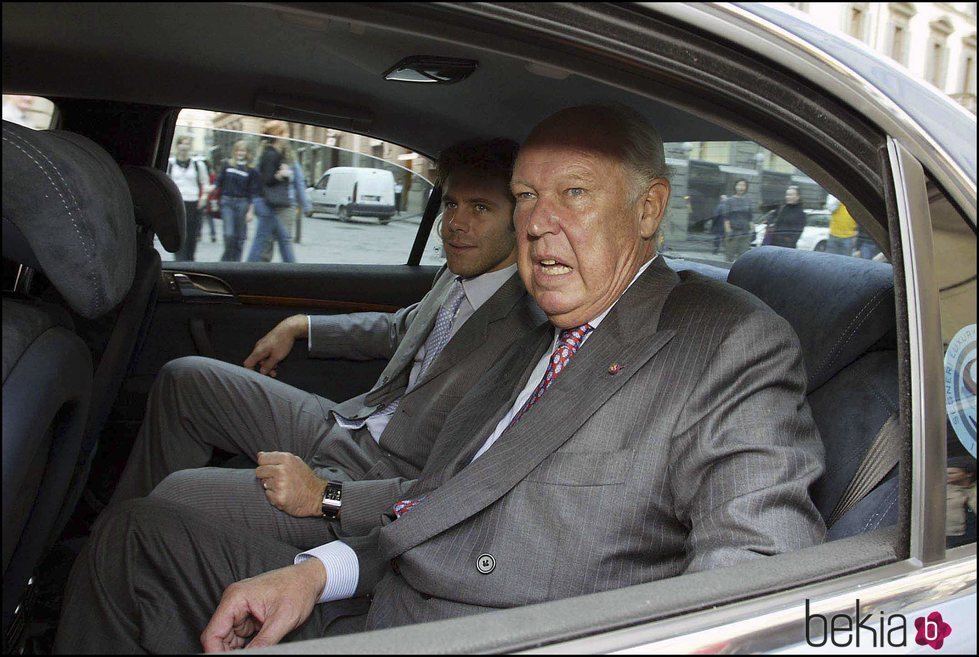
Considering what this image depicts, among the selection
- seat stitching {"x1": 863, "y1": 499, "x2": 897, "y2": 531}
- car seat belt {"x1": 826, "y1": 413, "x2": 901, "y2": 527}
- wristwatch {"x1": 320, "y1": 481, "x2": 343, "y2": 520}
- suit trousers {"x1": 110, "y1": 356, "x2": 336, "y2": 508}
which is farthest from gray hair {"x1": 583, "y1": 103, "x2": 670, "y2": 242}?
suit trousers {"x1": 110, "y1": 356, "x2": 336, "y2": 508}

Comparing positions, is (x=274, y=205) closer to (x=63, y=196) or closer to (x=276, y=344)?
(x=276, y=344)

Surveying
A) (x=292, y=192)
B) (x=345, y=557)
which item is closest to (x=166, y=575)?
(x=345, y=557)

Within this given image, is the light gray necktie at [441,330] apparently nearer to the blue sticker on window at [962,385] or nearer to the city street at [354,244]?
the city street at [354,244]

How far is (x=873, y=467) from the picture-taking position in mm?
1604

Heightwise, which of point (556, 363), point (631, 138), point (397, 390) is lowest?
point (397, 390)

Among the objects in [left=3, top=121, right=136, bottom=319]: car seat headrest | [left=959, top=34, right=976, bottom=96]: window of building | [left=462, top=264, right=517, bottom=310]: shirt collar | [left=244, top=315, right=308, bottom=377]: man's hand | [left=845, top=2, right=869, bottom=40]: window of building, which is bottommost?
[left=244, top=315, right=308, bottom=377]: man's hand

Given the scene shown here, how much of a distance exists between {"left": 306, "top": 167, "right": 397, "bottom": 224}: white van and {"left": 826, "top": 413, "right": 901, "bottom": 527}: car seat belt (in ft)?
8.37

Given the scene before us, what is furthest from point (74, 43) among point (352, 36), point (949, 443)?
point (949, 443)

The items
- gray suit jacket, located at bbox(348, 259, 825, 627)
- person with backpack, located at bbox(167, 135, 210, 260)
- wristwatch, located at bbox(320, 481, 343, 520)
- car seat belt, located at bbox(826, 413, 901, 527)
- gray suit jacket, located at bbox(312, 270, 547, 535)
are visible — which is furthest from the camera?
person with backpack, located at bbox(167, 135, 210, 260)

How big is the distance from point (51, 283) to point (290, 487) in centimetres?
93

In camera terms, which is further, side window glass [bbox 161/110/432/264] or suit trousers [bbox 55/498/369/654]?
side window glass [bbox 161/110/432/264]

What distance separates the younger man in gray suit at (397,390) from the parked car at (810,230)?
852 mm

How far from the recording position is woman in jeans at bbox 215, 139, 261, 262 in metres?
4.04

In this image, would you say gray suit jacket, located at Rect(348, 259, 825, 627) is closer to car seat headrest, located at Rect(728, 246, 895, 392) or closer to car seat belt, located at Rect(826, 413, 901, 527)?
car seat belt, located at Rect(826, 413, 901, 527)
